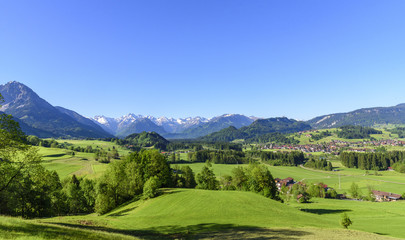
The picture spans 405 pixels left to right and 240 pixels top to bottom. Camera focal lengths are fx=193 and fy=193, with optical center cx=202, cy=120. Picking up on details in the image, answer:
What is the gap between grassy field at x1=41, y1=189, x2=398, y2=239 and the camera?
3300cm

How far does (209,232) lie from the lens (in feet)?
111

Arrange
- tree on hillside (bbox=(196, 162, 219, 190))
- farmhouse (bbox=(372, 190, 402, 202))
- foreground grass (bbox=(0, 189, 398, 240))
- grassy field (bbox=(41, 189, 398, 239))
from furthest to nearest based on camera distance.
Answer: farmhouse (bbox=(372, 190, 402, 202)) < tree on hillside (bbox=(196, 162, 219, 190)) < grassy field (bbox=(41, 189, 398, 239)) < foreground grass (bbox=(0, 189, 398, 240))

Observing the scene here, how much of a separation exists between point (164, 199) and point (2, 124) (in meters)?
41.0

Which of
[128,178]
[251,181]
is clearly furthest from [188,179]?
[128,178]

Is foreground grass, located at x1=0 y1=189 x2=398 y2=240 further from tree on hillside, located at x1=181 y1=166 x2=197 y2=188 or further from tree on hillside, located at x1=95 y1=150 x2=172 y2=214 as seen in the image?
tree on hillside, located at x1=181 y1=166 x2=197 y2=188

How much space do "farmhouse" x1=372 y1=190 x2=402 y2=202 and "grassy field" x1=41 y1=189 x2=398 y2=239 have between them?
11365 cm

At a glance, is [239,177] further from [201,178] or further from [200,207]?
[200,207]

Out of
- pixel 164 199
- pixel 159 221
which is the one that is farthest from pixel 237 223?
pixel 164 199

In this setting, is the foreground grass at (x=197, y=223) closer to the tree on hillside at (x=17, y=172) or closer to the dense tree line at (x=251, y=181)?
the tree on hillside at (x=17, y=172)

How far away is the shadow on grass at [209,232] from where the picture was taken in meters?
31.0

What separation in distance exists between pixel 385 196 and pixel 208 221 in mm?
144917

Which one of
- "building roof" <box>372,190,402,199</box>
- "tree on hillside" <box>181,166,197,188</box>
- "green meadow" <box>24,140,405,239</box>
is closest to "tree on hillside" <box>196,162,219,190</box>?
"tree on hillside" <box>181,166,197,188</box>

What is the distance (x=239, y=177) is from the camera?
10106cm

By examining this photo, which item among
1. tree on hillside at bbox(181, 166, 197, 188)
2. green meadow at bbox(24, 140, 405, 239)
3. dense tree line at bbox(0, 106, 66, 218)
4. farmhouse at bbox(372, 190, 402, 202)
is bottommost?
farmhouse at bbox(372, 190, 402, 202)
